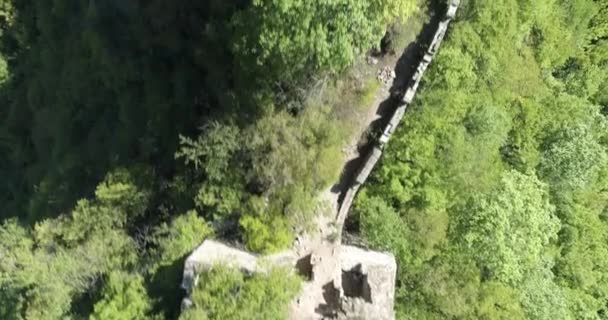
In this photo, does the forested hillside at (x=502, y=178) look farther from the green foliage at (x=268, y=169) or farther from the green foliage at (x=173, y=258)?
the green foliage at (x=173, y=258)

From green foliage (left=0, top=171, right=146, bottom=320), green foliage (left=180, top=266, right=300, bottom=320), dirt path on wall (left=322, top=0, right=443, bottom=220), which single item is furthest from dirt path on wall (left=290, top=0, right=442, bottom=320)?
green foliage (left=0, top=171, right=146, bottom=320)

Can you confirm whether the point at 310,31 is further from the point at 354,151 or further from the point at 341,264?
the point at 341,264

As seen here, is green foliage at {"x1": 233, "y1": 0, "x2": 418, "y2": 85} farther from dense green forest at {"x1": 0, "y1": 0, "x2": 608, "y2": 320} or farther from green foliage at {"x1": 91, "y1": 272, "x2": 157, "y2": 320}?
green foliage at {"x1": 91, "y1": 272, "x2": 157, "y2": 320}

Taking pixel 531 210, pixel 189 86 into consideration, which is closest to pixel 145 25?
pixel 189 86

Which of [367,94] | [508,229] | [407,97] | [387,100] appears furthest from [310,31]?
[508,229]

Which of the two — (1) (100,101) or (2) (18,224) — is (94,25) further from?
(2) (18,224)

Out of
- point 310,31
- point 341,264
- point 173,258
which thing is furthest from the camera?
point 341,264
